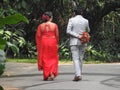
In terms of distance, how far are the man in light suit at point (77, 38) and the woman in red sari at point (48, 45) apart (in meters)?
0.64

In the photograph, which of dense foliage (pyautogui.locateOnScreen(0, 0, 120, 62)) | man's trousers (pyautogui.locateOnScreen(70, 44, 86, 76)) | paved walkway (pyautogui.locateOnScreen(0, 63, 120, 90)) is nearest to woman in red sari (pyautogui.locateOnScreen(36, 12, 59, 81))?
paved walkway (pyautogui.locateOnScreen(0, 63, 120, 90))

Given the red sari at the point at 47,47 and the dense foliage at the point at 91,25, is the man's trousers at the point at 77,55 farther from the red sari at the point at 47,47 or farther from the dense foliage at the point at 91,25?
the dense foliage at the point at 91,25

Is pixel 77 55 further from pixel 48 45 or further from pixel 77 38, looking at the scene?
pixel 48 45

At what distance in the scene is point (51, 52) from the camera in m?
12.2

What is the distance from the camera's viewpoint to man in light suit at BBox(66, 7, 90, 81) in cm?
1122

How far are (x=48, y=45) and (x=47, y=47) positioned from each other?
7 cm

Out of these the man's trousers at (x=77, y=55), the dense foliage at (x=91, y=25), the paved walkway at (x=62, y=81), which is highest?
the dense foliage at (x=91, y=25)

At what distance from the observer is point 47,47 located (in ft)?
39.8

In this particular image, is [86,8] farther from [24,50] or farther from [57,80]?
[57,80]

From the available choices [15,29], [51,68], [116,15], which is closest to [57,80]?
[51,68]

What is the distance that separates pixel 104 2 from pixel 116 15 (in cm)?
194

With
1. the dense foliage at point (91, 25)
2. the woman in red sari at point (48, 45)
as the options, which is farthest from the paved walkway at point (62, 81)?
the dense foliage at point (91, 25)

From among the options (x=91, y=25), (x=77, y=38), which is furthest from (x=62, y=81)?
(x=91, y=25)

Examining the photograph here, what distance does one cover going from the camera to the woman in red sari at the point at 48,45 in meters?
11.8
